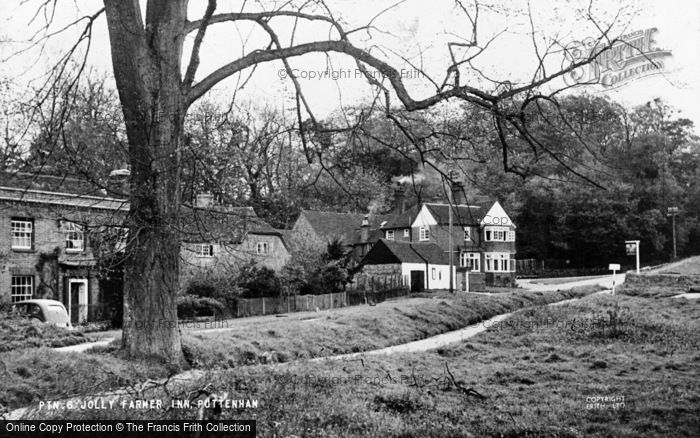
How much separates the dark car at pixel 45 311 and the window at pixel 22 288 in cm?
440

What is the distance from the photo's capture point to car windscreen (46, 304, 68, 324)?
2494 cm

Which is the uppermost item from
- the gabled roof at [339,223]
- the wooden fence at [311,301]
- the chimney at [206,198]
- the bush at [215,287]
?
the gabled roof at [339,223]

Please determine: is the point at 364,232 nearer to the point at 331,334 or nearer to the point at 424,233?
the point at 424,233

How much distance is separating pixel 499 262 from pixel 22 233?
3311 cm

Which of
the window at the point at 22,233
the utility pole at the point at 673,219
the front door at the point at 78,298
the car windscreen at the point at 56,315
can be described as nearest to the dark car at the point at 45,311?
the car windscreen at the point at 56,315

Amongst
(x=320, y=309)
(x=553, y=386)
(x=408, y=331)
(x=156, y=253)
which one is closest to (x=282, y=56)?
(x=156, y=253)

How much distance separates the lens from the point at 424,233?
53.2 m

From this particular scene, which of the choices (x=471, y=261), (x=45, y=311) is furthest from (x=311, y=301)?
(x=471, y=261)

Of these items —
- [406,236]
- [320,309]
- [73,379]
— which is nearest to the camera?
[73,379]

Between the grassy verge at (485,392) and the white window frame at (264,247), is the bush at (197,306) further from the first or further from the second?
the grassy verge at (485,392)

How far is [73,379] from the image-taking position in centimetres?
1090

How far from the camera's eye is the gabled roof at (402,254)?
47469 mm

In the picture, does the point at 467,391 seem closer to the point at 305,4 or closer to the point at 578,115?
the point at 578,115

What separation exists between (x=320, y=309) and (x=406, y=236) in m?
18.2
